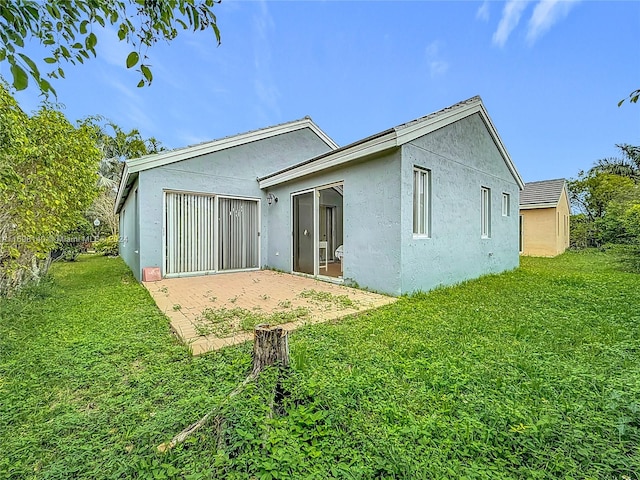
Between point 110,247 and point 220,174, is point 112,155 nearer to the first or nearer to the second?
point 110,247

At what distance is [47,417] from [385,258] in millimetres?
5501

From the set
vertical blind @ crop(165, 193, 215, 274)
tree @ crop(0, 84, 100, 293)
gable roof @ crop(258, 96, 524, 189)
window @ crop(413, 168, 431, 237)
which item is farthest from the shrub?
window @ crop(413, 168, 431, 237)

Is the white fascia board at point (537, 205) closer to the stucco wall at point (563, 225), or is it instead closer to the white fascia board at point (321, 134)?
the stucco wall at point (563, 225)

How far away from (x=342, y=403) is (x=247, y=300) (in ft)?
13.0

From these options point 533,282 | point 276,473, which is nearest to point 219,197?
point 276,473

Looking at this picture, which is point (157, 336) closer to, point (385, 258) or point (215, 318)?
point (215, 318)

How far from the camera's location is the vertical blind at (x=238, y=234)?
9.70 meters

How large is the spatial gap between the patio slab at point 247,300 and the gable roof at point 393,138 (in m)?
3.11

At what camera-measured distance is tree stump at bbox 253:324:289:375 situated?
2.38 m

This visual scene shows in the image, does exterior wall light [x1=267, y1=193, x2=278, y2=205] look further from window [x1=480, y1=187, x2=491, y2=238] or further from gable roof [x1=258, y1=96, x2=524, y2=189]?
window [x1=480, y1=187, x2=491, y2=238]

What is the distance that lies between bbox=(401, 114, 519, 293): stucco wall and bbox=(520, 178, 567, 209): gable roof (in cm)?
950

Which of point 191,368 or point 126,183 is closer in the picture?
point 191,368

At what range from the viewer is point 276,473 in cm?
158

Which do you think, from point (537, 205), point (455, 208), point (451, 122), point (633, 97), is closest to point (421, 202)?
point (455, 208)
